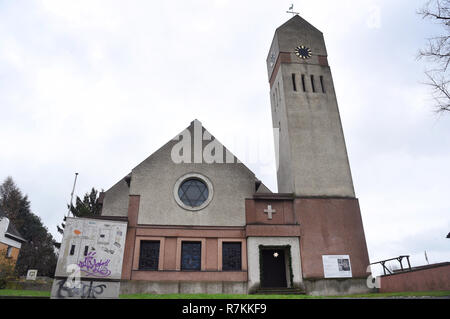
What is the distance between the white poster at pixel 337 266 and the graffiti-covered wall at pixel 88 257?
42.6 ft

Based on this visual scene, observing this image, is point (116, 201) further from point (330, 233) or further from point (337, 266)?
point (337, 266)

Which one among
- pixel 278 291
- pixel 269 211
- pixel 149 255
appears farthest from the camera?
pixel 269 211

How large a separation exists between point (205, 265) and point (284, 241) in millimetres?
5511

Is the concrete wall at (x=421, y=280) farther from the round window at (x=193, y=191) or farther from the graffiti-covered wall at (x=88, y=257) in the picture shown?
the graffiti-covered wall at (x=88, y=257)

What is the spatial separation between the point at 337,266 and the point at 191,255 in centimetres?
966

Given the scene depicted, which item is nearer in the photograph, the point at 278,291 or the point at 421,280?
the point at 421,280

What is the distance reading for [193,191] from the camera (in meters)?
22.5

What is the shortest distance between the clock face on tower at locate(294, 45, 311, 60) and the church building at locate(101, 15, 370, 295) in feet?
17.4

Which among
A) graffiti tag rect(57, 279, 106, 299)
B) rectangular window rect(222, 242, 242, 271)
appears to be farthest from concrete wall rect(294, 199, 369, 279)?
graffiti tag rect(57, 279, 106, 299)

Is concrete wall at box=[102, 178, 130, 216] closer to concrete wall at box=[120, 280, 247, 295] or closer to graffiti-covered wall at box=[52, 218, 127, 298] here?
graffiti-covered wall at box=[52, 218, 127, 298]

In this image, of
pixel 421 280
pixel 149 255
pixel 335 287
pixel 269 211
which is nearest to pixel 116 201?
pixel 149 255
